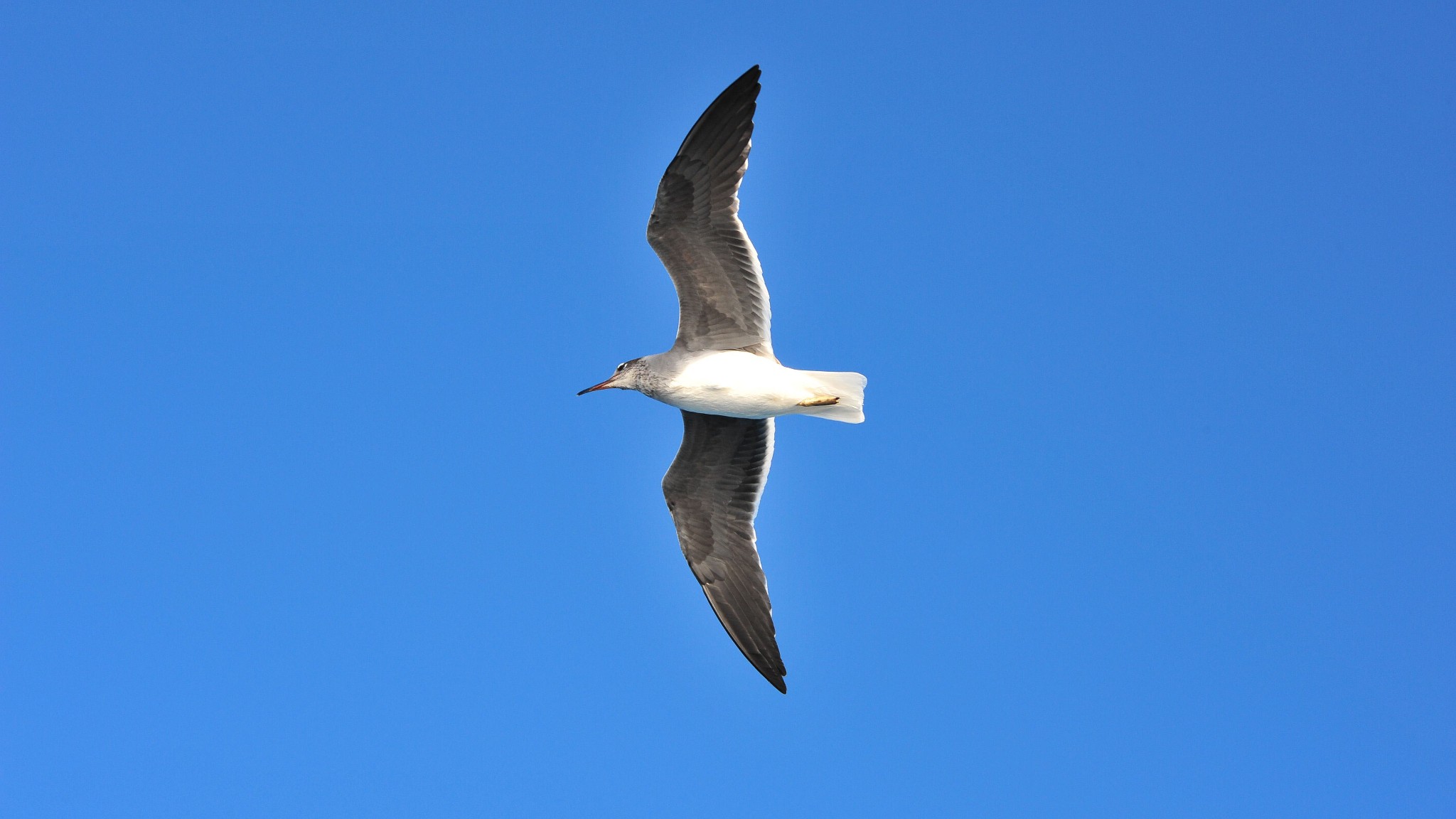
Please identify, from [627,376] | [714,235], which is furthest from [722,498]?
[714,235]

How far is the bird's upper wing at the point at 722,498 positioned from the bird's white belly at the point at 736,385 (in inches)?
30.2

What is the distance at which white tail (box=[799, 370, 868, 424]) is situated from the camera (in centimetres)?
878

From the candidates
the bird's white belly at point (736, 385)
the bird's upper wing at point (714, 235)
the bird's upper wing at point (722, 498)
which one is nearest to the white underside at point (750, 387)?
the bird's white belly at point (736, 385)

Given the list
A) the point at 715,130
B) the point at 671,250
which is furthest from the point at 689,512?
the point at 715,130

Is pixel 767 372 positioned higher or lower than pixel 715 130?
lower

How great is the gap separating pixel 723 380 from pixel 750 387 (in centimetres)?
20

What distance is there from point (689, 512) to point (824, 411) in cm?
153

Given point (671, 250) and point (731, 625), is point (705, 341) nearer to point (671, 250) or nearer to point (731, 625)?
point (671, 250)

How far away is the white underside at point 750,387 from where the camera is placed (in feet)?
28.4

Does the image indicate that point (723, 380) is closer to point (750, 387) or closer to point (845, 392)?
point (750, 387)

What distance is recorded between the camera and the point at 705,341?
888 centimetres

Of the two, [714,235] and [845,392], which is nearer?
[714,235]

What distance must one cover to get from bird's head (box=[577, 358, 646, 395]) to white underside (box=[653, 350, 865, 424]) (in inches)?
6.1

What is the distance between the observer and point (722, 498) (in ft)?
31.8
